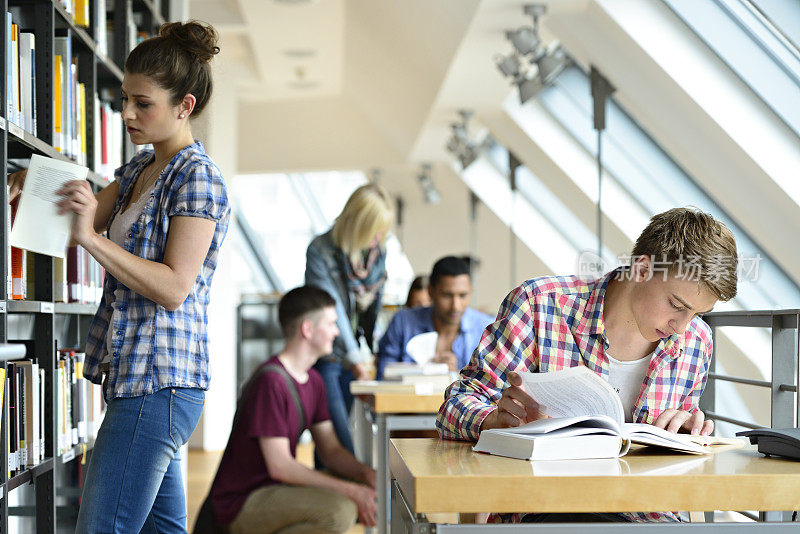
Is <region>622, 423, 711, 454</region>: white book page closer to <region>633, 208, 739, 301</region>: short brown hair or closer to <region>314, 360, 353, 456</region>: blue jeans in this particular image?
<region>633, 208, 739, 301</region>: short brown hair

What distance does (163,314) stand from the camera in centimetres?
156

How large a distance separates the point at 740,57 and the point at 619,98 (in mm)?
977

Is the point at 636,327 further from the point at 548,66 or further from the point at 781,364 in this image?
the point at 548,66

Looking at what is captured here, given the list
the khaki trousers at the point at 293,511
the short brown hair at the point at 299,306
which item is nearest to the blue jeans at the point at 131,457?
the khaki trousers at the point at 293,511

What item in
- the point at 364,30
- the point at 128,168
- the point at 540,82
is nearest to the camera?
the point at 128,168

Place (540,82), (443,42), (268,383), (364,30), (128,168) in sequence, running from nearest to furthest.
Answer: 1. (128,168)
2. (268,383)
3. (540,82)
4. (443,42)
5. (364,30)

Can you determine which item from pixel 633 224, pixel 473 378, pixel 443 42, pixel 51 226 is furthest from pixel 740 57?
pixel 51 226

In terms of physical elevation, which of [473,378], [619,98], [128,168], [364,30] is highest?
[364,30]

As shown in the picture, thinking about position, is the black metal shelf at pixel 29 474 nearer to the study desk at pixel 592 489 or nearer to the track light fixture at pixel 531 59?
the study desk at pixel 592 489

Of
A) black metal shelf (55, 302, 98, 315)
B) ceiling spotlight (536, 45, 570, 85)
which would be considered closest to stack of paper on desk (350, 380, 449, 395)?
black metal shelf (55, 302, 98, 315)

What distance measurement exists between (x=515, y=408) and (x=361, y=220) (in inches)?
96.5

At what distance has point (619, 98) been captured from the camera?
4570 millimetres

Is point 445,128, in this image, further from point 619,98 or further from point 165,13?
point 165,13

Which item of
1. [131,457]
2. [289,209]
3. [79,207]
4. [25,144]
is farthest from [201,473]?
[289,209]
